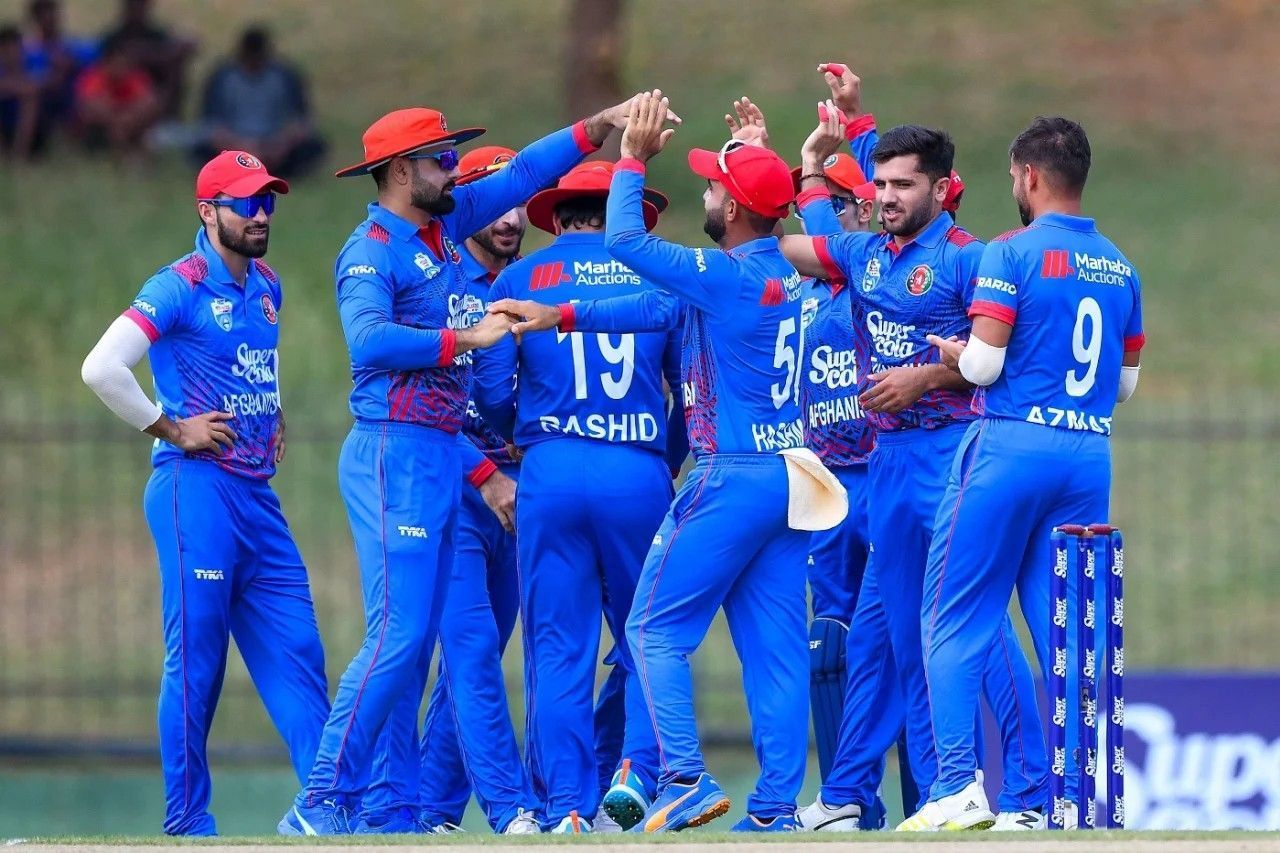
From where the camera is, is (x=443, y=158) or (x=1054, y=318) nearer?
(x=1054, y=318)

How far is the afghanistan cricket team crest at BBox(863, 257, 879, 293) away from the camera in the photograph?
319 inches

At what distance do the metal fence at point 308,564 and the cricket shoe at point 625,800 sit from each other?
607 centimetres

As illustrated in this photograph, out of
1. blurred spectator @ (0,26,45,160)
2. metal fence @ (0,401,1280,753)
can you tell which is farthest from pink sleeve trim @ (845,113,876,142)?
blurred spectator @ (0,26,45,160)

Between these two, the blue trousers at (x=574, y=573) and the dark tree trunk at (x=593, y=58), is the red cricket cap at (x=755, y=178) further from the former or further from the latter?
the dark tree trunk at (x=593, y=58)

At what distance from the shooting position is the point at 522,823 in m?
8.41

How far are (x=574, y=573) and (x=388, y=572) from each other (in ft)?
2.63

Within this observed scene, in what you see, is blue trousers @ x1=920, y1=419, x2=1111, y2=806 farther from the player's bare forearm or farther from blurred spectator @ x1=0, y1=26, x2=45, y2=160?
blurred spectator @ x1=0, y1=26, x2=45, y2=160

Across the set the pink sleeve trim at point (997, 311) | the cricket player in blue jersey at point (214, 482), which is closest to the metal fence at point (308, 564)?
the cricket player in blue jersey at point (214, 482)

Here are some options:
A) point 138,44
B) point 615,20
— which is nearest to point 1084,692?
point 615,20

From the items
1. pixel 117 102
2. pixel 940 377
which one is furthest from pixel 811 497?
pixel 117 102

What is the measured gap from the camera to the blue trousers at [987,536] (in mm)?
7484

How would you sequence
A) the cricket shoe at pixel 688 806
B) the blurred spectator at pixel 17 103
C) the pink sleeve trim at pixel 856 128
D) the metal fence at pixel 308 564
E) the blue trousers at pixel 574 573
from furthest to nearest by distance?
the blurred spectator at pixel 17 103 → the metal fence at pixel 308 564 → the pink sleeve trim at pixel 856 128 → the blue trousers at pixel 574 573 → the cricket shoe at pixel 688 806

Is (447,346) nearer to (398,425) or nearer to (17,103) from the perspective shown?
(398,425)

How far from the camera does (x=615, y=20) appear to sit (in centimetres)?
2073
